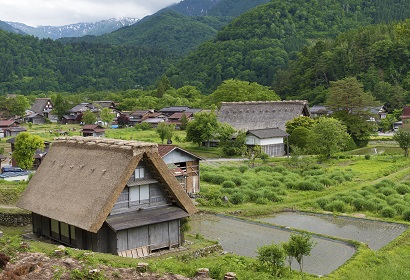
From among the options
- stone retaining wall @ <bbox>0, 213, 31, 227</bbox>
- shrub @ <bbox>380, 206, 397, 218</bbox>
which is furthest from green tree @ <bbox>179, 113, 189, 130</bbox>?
stone retaining wall @ <bbox>0, 213, 31, 227</bbox>

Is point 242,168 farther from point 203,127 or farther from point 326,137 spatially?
point 203,127

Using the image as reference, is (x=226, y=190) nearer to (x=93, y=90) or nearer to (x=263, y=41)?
(x=263, y=41)

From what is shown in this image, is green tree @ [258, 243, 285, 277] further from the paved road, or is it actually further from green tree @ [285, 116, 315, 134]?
green tree @ [285, 116, 315, 134]

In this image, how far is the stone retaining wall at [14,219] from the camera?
21.2 m

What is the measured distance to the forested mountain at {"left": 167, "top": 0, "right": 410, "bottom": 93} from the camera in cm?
10744

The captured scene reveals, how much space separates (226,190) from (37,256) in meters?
15.9

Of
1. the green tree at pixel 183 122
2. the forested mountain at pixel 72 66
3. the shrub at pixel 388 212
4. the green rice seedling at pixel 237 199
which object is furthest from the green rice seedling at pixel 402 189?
the forested mountain at pixel 72 66

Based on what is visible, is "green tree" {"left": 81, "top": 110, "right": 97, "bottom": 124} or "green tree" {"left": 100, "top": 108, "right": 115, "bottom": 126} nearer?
"green tree" {"left": 81, "top": 110, "right": 97, "bottom": 124}

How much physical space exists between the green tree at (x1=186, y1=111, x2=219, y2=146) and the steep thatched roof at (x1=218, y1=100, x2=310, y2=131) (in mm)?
3594

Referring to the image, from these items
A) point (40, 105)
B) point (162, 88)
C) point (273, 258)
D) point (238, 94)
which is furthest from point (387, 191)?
point (162, 88)

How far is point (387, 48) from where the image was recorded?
75.4 m

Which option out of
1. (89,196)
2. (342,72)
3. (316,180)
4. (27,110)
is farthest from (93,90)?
(89,196)

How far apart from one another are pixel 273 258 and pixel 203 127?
31.4 meters

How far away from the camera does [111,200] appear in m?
16.3
